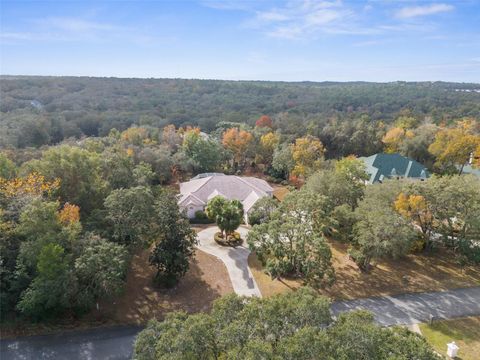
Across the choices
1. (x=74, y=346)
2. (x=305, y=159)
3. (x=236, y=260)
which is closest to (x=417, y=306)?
(x=236, y=260)

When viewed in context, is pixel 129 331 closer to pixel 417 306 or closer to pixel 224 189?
pixel 417 306

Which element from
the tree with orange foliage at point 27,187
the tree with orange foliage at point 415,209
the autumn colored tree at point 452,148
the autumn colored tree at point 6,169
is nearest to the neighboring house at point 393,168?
the autumn colored tree at point 452,148

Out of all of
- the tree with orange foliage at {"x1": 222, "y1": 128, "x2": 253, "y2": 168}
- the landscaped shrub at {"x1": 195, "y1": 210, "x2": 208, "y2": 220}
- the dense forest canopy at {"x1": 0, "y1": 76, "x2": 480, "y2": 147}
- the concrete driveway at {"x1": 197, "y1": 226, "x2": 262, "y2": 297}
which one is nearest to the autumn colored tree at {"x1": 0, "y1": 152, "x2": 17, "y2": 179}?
the concrete driveway at {"x1": 197, "y1": 226, "x2": 262, "y2": 297}

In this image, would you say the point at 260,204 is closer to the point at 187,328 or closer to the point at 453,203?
the point at 453,203

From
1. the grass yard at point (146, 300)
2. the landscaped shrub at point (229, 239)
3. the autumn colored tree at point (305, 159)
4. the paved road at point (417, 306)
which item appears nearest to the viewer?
the grass yard at point (146, 300)

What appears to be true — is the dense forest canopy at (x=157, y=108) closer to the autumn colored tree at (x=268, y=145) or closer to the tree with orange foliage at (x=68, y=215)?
the autumn colored tree at (x=268, y=145)

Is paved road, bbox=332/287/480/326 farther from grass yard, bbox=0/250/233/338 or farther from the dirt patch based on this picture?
grass yard, bbox=0/250/233/338
